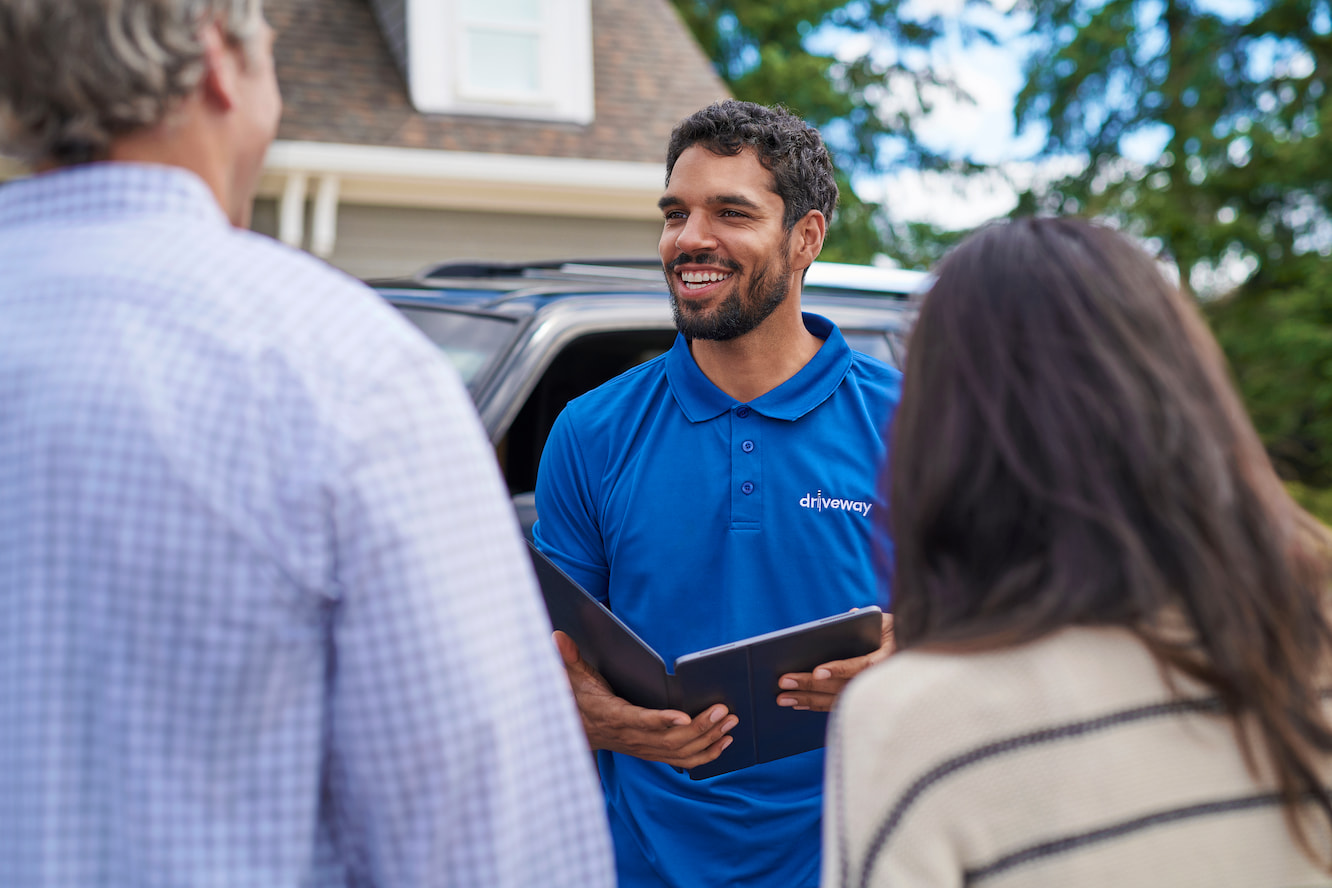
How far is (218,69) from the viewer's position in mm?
1184

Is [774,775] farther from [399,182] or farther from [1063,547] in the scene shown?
[399,182]

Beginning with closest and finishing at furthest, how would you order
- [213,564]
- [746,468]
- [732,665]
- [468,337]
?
[213,564] → [732,665] → [746,468] → [468,337]

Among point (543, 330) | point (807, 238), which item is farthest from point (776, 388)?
point (543, 330)

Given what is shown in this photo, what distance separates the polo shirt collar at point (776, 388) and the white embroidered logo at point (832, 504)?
189 millimetres

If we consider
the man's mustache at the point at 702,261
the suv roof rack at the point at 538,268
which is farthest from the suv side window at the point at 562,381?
the man's mustache at the point at 702,261

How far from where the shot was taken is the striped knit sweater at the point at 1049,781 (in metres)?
1.13

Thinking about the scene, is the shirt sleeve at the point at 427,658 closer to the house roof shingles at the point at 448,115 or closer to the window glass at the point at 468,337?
the window glass at the point at 468,337

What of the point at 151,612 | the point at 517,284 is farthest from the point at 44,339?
the point at 517,284

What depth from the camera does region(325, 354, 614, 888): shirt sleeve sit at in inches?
42.4

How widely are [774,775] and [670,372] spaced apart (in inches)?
35.3

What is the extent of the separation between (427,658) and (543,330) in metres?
2.19

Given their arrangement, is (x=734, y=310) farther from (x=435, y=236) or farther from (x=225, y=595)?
(x=435, y=236)

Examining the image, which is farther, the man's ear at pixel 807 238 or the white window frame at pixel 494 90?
the white window frame at pixel 494 90

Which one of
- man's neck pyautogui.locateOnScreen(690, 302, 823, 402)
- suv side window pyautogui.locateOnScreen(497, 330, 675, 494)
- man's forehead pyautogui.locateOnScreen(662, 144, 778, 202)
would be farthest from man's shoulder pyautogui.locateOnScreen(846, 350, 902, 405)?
suv side window pyautogui.locateOnScreen(497, 330, 675, 494)
